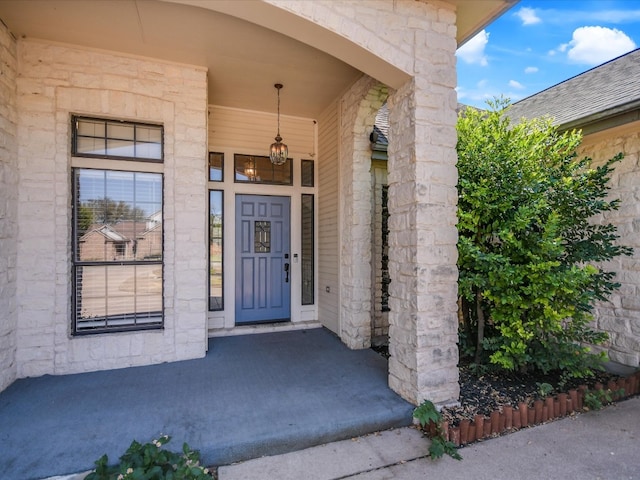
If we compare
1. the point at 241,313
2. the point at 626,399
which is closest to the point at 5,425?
the point at 241,313

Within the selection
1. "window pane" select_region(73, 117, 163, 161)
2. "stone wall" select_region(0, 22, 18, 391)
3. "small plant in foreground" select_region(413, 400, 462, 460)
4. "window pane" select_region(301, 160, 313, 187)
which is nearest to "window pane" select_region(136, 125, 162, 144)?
"window pane" select_region(73, 117, 163, 161)

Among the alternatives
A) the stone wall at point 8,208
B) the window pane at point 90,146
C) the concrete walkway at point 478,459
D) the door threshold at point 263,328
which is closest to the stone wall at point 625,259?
the concrete walkway at point 478,459

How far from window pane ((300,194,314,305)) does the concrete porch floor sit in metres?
1.47

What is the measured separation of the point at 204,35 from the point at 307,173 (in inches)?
94.1

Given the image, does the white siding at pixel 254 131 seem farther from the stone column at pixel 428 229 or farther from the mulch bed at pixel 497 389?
the mulch bed at pixel 497 389

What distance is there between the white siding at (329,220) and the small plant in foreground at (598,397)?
2.60 meters

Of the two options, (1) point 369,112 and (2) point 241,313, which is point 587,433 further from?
(2) point 241,313

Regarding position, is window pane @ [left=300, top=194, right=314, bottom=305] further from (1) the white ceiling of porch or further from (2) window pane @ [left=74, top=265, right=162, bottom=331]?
(2) window pane @ [left=74, top=265, right=162, bottom=331]

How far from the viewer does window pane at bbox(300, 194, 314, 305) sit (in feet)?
16.3

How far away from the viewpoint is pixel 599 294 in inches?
115

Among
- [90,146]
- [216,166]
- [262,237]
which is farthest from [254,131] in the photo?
[90,146]

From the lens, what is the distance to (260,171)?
482 centimetres

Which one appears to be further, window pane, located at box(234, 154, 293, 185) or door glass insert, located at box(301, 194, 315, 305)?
door glass insert, located at box(301, 194, 315, 305)

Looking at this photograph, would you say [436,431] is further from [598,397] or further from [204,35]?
[204,35]
